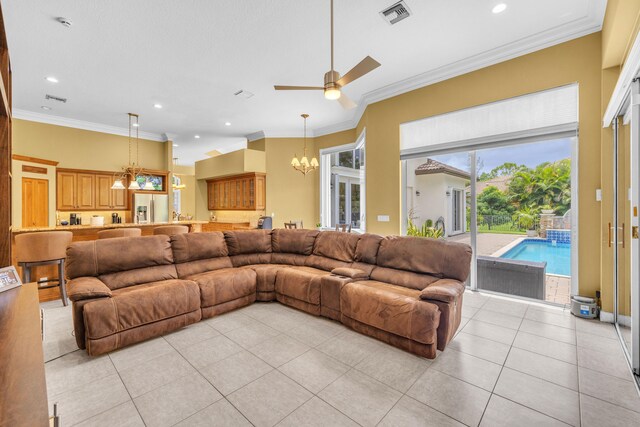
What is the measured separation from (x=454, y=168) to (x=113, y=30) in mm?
5095

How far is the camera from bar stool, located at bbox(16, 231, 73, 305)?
359 centimetres

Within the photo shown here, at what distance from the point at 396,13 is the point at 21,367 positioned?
3.90 metres

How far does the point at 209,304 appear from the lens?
3.35m

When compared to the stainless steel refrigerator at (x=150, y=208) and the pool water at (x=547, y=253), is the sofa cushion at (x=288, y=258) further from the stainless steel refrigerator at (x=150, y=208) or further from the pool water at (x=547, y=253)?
the stainless steel refrigerator at (x=150, y=208)

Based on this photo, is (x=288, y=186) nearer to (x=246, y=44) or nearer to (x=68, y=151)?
(x=246, y=44)

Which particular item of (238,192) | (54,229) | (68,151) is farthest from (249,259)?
(68,151)

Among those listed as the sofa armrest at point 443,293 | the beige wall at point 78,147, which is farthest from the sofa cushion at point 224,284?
A: the beige wall at point 78,147

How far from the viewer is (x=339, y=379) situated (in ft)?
7.30

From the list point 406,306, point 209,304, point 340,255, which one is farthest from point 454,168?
point 209,304

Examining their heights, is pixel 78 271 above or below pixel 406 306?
above

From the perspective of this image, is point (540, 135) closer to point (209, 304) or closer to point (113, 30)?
point (209, 304)

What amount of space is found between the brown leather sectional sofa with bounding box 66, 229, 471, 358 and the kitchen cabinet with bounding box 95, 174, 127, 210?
4.89 m

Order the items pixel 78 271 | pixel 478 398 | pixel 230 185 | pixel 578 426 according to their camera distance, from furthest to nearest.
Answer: pixel 230 185
pixel 78 271
pixel 478 398
pixel 578 426

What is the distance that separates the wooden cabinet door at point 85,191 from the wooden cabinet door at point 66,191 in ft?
0.24
